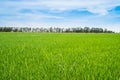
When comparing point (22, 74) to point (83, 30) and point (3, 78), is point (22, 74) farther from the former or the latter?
point (83, 30)

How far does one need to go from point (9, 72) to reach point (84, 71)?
5.00 feet

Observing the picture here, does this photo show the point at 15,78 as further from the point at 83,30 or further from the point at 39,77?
the point at 83,30

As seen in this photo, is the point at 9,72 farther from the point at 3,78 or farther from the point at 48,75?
the point at 48,75

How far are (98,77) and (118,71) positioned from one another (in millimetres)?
719

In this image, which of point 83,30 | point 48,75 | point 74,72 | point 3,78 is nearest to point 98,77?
point 74,72

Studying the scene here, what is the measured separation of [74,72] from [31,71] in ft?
2.92

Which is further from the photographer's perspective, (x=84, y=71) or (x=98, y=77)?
(x=84, y=71)

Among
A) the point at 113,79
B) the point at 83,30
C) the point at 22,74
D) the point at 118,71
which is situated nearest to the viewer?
the point at 113,79

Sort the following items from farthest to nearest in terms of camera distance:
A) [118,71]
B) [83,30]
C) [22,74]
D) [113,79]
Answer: [83,30] < [118,71] < [22,74] < [113,79]

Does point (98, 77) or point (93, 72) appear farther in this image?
point (93, 72)

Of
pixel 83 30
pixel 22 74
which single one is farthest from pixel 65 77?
pixel 83 30

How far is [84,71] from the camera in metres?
4.26

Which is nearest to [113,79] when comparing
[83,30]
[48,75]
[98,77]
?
[98,77]

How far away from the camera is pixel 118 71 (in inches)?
170
